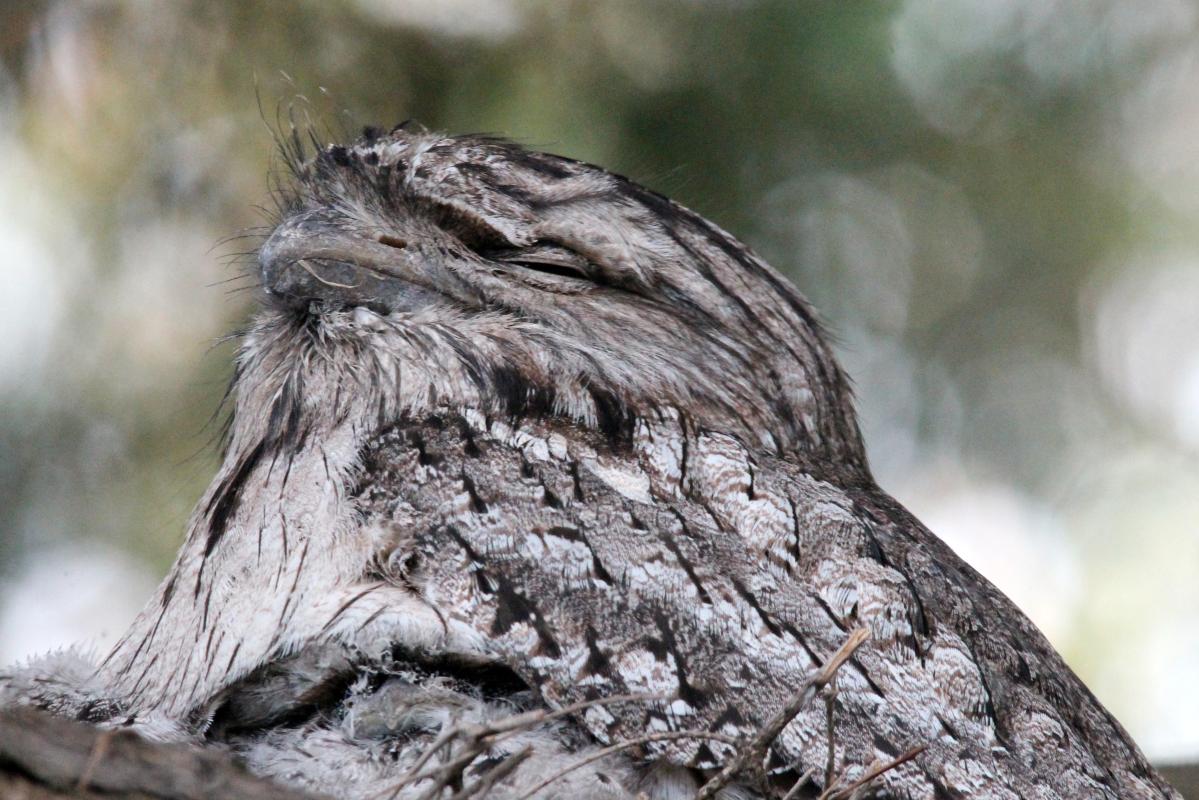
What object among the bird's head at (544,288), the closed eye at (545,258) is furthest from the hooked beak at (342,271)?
the closed eye at (545,258)

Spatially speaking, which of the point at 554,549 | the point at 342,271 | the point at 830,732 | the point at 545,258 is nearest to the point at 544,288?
the point at 545,258

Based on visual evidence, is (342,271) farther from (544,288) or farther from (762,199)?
(762,199)

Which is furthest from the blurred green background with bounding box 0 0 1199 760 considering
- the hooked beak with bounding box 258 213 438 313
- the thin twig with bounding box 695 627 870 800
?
the thin twig with bounding box 695 627 870 800

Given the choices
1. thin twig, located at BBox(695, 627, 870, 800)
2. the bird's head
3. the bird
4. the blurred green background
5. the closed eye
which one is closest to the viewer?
thin twig, located at BBox(695, 627, 870, 800)

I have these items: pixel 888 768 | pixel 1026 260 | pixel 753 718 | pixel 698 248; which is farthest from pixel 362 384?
pixel 1026 260

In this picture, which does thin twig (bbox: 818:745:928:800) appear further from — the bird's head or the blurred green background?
the blurred green background

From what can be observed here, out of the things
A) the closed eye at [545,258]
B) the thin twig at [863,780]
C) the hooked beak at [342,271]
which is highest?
the closed eye at [545,258]

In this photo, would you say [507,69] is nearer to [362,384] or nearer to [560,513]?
[362,384]

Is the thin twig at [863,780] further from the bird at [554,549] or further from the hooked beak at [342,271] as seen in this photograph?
the hooked beak at [342,271]
